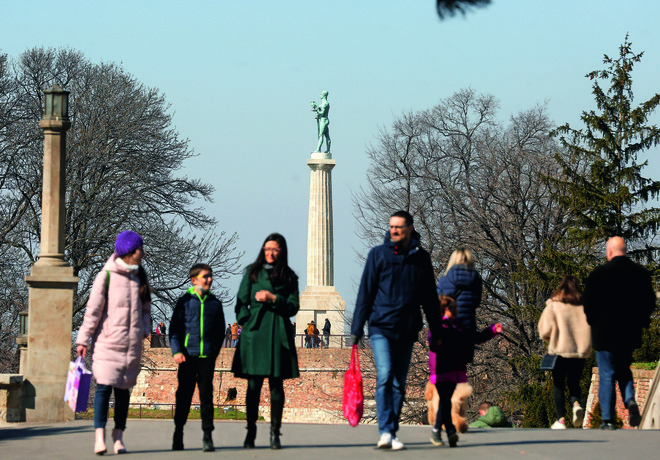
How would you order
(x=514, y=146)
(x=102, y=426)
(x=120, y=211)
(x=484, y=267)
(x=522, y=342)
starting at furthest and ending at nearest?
(x=514, y=146) < (x=120, y=211) < (x=484, y=267) < (x=522, y=342) < (x=102, y=426)

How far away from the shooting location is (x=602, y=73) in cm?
2819

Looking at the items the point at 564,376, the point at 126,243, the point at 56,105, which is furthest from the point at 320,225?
the point at 126,243

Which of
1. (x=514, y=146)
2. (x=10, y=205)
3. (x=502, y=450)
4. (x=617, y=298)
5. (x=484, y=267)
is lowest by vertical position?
(x=502, y=450)

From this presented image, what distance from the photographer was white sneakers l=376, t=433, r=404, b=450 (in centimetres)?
792

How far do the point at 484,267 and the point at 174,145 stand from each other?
1122cm

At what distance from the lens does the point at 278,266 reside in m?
8.23

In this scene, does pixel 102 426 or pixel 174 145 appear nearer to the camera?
pixel 102 426

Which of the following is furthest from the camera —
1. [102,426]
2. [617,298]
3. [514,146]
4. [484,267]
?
[514,146]

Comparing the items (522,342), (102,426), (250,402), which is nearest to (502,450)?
(250,402)

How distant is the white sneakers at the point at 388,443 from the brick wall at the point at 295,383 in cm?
2907

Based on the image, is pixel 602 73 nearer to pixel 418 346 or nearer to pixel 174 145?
pixel 418 346

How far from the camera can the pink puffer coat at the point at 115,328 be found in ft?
25.9

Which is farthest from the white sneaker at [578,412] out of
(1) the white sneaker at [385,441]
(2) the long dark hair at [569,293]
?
(1) the white sneaker at [385,441]

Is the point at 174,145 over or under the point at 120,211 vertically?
over
